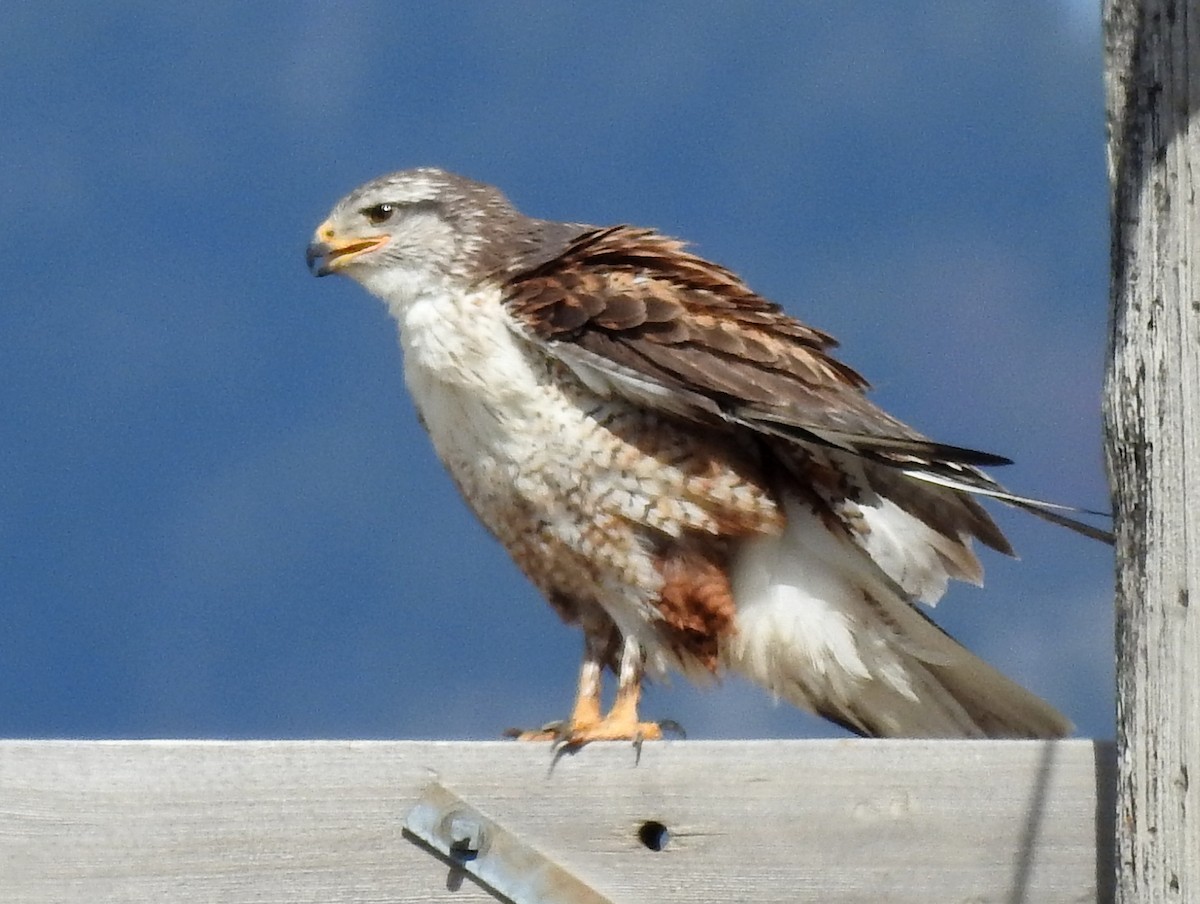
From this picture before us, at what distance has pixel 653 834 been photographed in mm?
1851

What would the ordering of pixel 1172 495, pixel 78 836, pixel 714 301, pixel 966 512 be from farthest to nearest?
pixel 714 301
pixel 966 512
pixel 78 836
pixel 1172 495

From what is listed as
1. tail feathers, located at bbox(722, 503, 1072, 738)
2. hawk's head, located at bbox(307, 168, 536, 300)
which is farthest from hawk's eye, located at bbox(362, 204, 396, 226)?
tail feathers, located at bbox(722, 503, 1072, 738)

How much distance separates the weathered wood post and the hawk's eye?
165cm

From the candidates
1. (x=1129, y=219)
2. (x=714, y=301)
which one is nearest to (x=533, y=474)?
(x=714, y=301)

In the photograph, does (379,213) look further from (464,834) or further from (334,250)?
(464,834)

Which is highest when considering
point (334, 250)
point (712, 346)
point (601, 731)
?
point (334, 250)

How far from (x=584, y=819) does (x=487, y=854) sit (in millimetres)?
119

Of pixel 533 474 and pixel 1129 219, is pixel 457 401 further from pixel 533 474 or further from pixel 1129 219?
pixel 1129 219

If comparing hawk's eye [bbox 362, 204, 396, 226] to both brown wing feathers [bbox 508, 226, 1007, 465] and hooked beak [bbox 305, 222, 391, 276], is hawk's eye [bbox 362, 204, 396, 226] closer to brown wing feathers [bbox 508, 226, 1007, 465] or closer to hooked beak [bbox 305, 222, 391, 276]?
hooked beak [bbox 305, 222, 391, 276]

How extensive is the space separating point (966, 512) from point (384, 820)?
1.16 meters

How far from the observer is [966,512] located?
2.55m

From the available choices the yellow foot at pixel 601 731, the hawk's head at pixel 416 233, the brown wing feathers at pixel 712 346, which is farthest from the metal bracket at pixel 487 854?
the hawk's head at pixel 416 233

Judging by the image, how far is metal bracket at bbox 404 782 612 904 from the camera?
1.79 meters

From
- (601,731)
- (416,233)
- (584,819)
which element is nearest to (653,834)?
(584,819)
